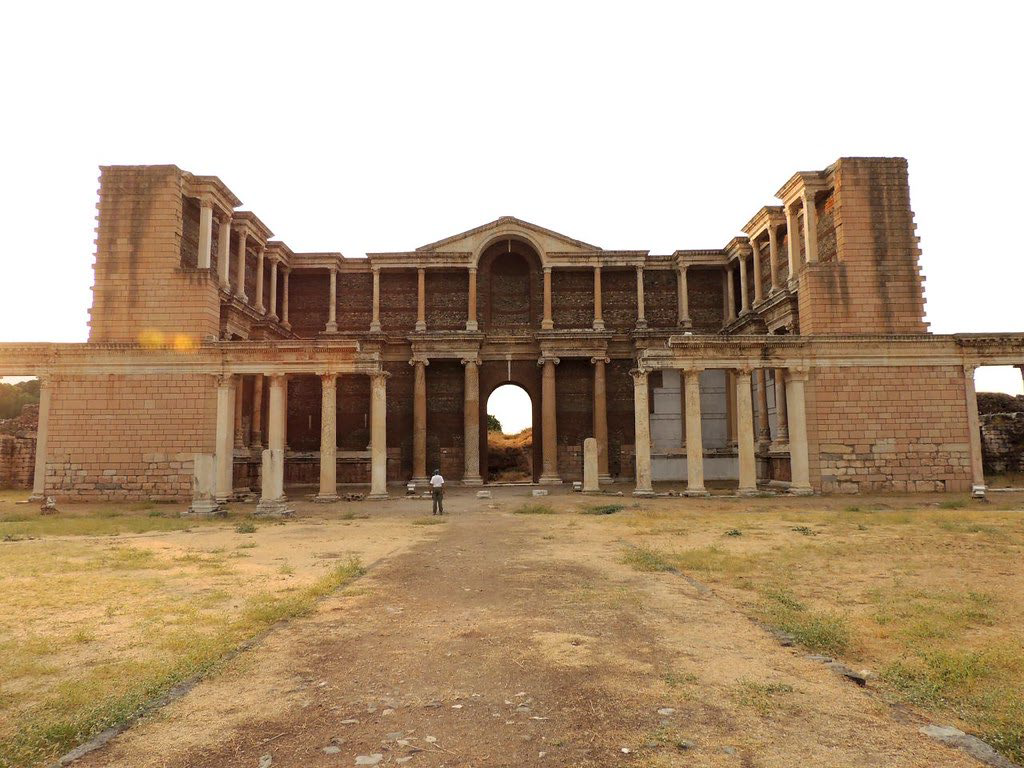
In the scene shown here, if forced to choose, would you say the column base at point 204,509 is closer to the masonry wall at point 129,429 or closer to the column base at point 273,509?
the column base at point 273,509

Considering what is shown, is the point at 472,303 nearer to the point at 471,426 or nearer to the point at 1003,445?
the point at 471,426

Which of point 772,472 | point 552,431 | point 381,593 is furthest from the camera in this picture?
point 552,431

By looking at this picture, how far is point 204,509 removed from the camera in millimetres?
20188

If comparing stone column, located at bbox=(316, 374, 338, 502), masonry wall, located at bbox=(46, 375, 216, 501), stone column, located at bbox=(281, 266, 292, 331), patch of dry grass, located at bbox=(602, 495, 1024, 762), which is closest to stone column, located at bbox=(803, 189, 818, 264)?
patch of dry grass, located at bbox=(602, 495, 1024, 762)

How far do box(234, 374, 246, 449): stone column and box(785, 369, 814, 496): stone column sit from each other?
22.1 m

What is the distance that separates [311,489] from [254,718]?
26746mm

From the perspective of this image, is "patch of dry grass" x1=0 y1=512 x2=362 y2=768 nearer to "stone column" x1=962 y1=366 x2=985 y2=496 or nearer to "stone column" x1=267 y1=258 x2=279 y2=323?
"stone column" x1=267 y1=258 x2=279 y2=323

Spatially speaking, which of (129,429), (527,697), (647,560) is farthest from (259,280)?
(527,697)

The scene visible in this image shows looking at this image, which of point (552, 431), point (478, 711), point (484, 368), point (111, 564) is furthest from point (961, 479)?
point (111, 564)

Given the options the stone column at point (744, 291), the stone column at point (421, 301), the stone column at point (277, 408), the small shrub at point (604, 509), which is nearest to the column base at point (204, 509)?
the stone column at point (277, 408)

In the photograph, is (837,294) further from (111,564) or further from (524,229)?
(111,564)

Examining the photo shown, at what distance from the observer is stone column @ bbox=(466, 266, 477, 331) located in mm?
32688

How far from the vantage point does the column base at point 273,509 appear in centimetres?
2000

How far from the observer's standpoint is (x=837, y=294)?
24.8 metres
